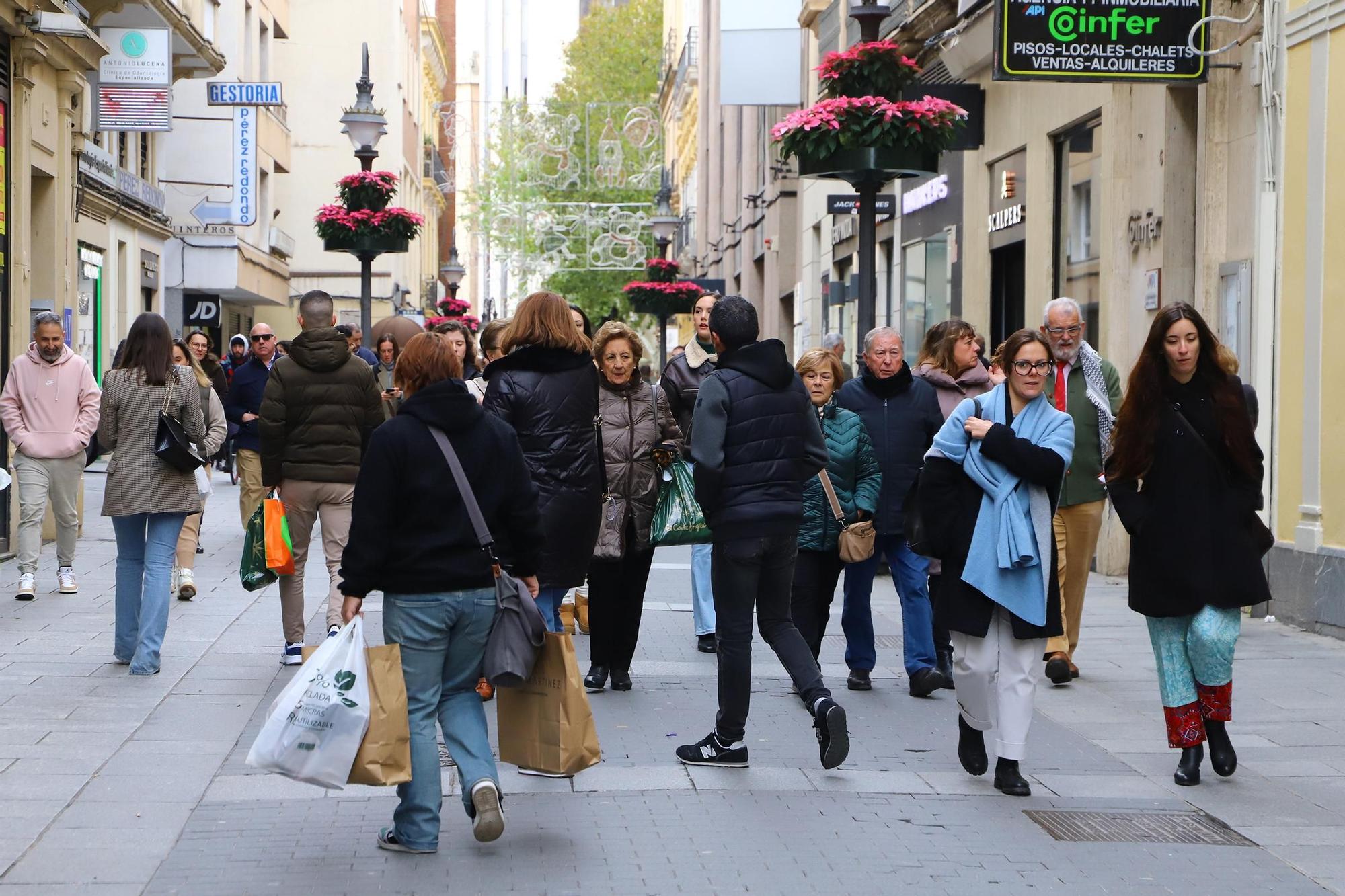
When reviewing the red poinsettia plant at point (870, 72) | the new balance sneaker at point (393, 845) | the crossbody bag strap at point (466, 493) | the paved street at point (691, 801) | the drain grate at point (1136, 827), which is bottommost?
the drain grate at point (1136, 827)

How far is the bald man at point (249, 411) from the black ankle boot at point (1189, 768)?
877 centimetres

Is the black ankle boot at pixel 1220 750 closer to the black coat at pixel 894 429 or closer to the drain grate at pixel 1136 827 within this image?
the drain grate at pixel 1136 827

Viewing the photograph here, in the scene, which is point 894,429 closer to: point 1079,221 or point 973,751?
point 973,751

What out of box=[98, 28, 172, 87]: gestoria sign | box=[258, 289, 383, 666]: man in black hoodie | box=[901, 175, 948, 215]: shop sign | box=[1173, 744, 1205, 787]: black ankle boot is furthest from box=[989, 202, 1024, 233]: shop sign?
box=[1173, 744, 1205, 787]: black ankle boot

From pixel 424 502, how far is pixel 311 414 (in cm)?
371

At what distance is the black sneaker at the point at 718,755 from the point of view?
7.17m

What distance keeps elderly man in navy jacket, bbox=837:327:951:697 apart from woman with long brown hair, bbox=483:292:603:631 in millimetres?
1507

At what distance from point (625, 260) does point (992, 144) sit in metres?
A: 25.8

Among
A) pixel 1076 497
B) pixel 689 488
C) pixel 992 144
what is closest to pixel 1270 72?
pixel 1076 497

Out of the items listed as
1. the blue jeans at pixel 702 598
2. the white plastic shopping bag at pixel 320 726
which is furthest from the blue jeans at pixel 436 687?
the blue jeans at pixel 702 598

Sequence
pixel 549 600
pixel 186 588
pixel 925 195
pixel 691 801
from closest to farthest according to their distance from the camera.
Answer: pixel 691 801 → pixel 549 600 → pixel 186 588 → pixel 925 195

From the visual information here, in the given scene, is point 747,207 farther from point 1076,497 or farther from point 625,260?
point 1076,497

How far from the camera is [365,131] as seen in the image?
2048 centimetres

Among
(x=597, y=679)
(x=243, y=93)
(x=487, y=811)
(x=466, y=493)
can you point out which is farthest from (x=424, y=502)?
(x=243, y=93)
